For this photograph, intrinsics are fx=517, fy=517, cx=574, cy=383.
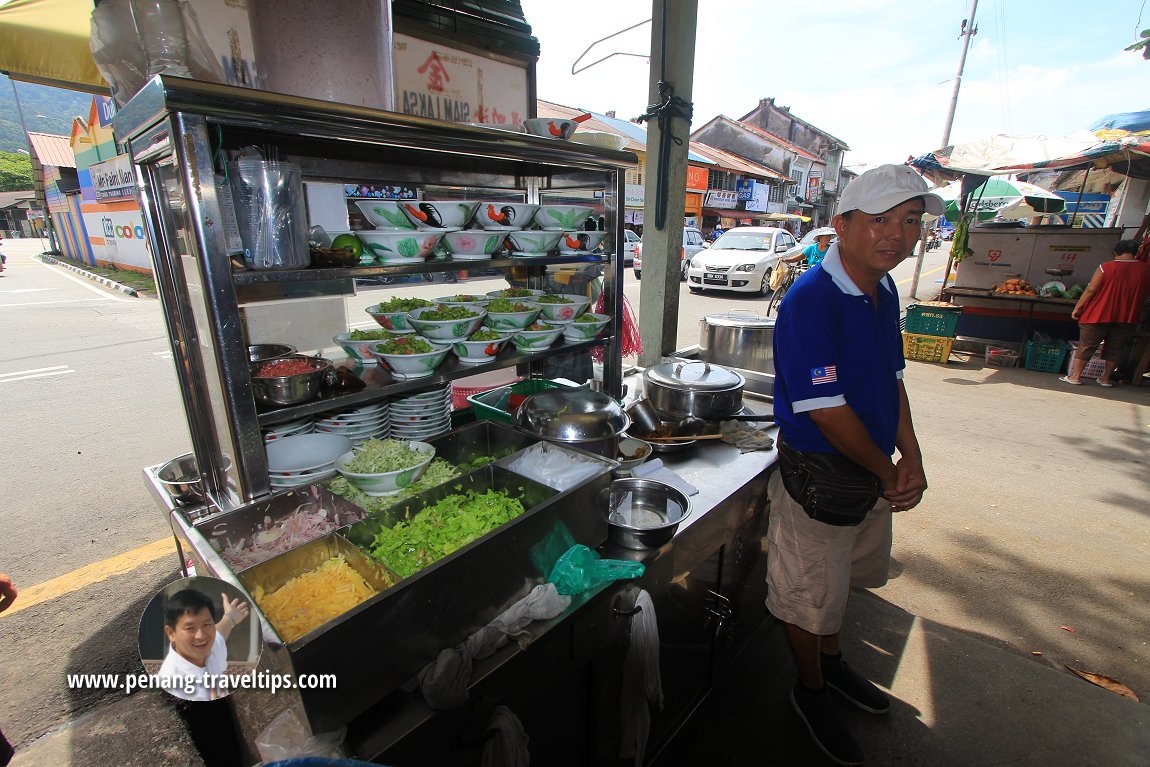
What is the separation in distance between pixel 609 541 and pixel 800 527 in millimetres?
847

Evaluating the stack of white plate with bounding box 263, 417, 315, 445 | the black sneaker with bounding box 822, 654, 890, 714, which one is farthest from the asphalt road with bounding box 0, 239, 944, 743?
the black sneaker with bounding box 822, 654, 890, 714

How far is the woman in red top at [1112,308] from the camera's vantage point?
644cm

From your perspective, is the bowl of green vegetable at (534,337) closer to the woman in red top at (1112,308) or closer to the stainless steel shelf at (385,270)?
the stainless steel shelf at (385,270)

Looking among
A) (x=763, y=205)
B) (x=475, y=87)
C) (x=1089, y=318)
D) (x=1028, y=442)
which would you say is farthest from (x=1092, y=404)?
(x=763, y=205)

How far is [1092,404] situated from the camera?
21.1 ft

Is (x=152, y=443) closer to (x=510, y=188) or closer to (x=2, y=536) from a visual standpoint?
(x=2, y=536)

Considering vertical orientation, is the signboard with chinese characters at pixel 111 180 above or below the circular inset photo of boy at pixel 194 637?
above

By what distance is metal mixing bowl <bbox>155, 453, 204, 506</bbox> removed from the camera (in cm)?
173

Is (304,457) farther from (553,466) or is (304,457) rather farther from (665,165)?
(665,165)

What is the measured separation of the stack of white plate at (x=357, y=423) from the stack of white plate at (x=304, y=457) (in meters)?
0.06

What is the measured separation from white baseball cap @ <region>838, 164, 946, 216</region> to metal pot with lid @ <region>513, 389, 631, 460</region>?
1140 mm

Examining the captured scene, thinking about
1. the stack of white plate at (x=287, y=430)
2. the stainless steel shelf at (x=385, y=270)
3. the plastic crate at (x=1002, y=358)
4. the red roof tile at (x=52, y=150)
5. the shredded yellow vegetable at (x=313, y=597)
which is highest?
the red roof tile at (x=52, y=150)

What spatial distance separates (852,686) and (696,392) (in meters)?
1.59

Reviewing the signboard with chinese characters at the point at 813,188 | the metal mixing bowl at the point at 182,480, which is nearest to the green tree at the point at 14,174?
the metal mixing bowl at the point at 182,480
